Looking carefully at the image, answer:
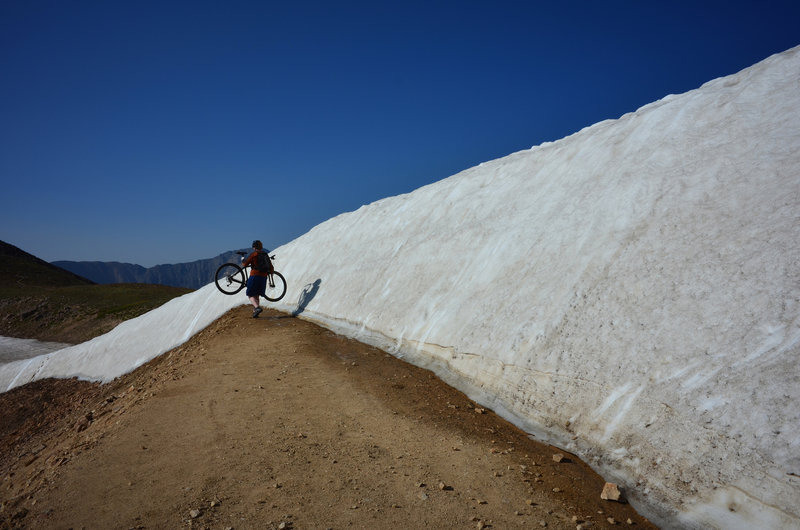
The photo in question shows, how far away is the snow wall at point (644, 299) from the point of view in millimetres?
5070

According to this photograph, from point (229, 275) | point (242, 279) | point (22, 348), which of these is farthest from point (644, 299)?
point (22, 348)

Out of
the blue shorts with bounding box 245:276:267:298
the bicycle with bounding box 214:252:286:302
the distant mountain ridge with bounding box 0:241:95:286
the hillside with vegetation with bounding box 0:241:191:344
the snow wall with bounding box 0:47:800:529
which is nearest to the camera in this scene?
the snow wall with bounding box 0:47:800:529

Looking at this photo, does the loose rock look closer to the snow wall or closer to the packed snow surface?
the snow wall

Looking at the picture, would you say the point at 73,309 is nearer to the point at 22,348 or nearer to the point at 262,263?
the point at 22,348

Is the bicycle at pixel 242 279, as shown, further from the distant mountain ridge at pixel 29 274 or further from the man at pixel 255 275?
the distant mountain ridge at pixel 29 274

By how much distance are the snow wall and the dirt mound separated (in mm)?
846

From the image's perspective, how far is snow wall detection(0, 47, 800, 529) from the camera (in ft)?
16.6

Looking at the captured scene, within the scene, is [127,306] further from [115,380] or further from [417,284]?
[417,284]

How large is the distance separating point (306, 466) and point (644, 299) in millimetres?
6007

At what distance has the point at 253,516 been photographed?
A: 4762mm

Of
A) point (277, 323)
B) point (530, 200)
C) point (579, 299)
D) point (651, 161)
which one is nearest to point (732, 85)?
point (651, 161)

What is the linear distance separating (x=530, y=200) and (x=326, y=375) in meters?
7.64

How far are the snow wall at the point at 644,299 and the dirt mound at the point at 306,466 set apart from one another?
846mm

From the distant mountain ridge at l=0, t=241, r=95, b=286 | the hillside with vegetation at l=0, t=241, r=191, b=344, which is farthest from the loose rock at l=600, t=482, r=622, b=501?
the distant mountain ridge at l=0, t=241, r=95, b=286
